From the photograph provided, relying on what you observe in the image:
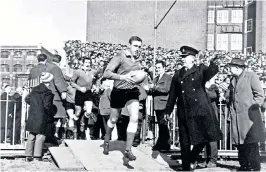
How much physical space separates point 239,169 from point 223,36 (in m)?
51.9

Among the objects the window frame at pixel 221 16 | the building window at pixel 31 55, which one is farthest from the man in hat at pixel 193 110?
the building window at pixel 31 55

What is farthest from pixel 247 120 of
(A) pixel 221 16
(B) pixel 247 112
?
(A) pixel 221 16

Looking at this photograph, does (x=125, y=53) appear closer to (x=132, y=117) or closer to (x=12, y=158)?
(x=132, y=117)

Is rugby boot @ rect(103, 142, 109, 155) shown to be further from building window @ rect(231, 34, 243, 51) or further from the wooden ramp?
building window @ rect(231, 34, 243, 51)

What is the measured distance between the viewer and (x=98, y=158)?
7.47m

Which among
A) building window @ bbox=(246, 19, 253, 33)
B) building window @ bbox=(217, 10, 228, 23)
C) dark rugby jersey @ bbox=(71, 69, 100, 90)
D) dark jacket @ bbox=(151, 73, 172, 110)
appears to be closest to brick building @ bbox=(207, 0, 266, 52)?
building window @ bbox=(217, 10, 228, 23)

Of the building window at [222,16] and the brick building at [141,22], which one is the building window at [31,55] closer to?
the brick building at [141,22]

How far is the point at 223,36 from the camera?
5766cm

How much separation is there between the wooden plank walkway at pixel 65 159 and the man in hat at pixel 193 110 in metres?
1.90

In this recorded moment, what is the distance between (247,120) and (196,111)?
3.40ft

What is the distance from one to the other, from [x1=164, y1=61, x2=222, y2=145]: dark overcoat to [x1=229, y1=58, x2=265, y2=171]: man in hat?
0.50m


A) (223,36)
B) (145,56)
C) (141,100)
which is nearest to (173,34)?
(223,36)

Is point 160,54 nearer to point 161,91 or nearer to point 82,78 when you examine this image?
point 82,78

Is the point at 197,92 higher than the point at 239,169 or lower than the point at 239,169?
higher
